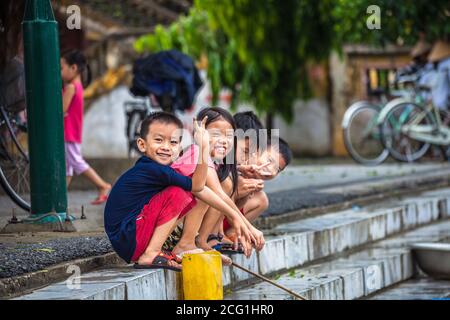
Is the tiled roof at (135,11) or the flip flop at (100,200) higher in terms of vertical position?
the tiled roof at (135,11)

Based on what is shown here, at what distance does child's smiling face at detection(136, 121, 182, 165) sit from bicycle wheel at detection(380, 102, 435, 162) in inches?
346

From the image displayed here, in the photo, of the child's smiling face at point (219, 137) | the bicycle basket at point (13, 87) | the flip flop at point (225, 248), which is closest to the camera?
the child's smiling face at point (219, 137)

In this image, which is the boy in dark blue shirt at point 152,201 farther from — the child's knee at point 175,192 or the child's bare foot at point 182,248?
the child's bare foot at point 182,248

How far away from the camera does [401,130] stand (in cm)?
1473

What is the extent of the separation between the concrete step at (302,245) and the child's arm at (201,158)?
47 cm

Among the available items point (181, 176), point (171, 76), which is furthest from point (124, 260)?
point (171, 76)

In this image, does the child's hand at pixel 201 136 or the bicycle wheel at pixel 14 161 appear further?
the bicycle wheel at pixel 14 161

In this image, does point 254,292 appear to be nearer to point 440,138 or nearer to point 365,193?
point 365,193

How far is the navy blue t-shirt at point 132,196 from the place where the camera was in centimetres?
592

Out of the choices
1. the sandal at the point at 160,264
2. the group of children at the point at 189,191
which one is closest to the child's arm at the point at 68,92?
the group of children at the point at 189,191
